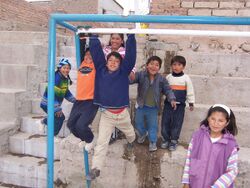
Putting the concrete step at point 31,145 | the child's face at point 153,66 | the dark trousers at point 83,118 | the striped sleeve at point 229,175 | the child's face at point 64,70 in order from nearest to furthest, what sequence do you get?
1. the striped sleeve at point 229,175
2. the dark trousers at point 83,118
3. the child's face at point 153,66
4. the child's face at point 64,70
5. the concrete step at point 31,145

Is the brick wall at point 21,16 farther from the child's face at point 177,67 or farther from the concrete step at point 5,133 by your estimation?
the child's face at point 177,67

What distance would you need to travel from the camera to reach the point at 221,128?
7.32 feet

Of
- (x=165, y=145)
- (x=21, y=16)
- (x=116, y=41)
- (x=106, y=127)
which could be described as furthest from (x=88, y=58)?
(x=21, y=16)

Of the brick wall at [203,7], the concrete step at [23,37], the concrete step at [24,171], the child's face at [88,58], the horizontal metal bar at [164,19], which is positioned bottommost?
the concrete step at [24,171]

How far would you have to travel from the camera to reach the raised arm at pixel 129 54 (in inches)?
100

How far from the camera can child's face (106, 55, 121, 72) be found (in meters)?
2.72

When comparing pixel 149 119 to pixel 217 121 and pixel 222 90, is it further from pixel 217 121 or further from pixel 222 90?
pixel 222 90

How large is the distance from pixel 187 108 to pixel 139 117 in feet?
2.06

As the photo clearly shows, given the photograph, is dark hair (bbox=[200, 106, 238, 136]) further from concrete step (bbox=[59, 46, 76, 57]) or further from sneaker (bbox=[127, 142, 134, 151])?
concrete step (bbox=[59, 46, 76, 57])

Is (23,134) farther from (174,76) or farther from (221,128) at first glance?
(221,128)

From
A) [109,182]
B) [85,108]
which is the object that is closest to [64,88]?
[85,108]

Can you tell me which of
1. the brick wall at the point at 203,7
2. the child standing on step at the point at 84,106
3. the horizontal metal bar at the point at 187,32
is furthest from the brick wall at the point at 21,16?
the horizontal metal bar at the point at 187,32

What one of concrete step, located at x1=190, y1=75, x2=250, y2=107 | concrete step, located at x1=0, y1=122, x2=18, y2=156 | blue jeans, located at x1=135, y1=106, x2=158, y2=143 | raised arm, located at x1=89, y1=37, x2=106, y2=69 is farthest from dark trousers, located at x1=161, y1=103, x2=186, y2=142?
concrete step, located at x1=0, y1=122, x2=18, y2=156

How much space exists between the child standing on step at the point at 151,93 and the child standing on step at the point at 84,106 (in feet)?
1.67
